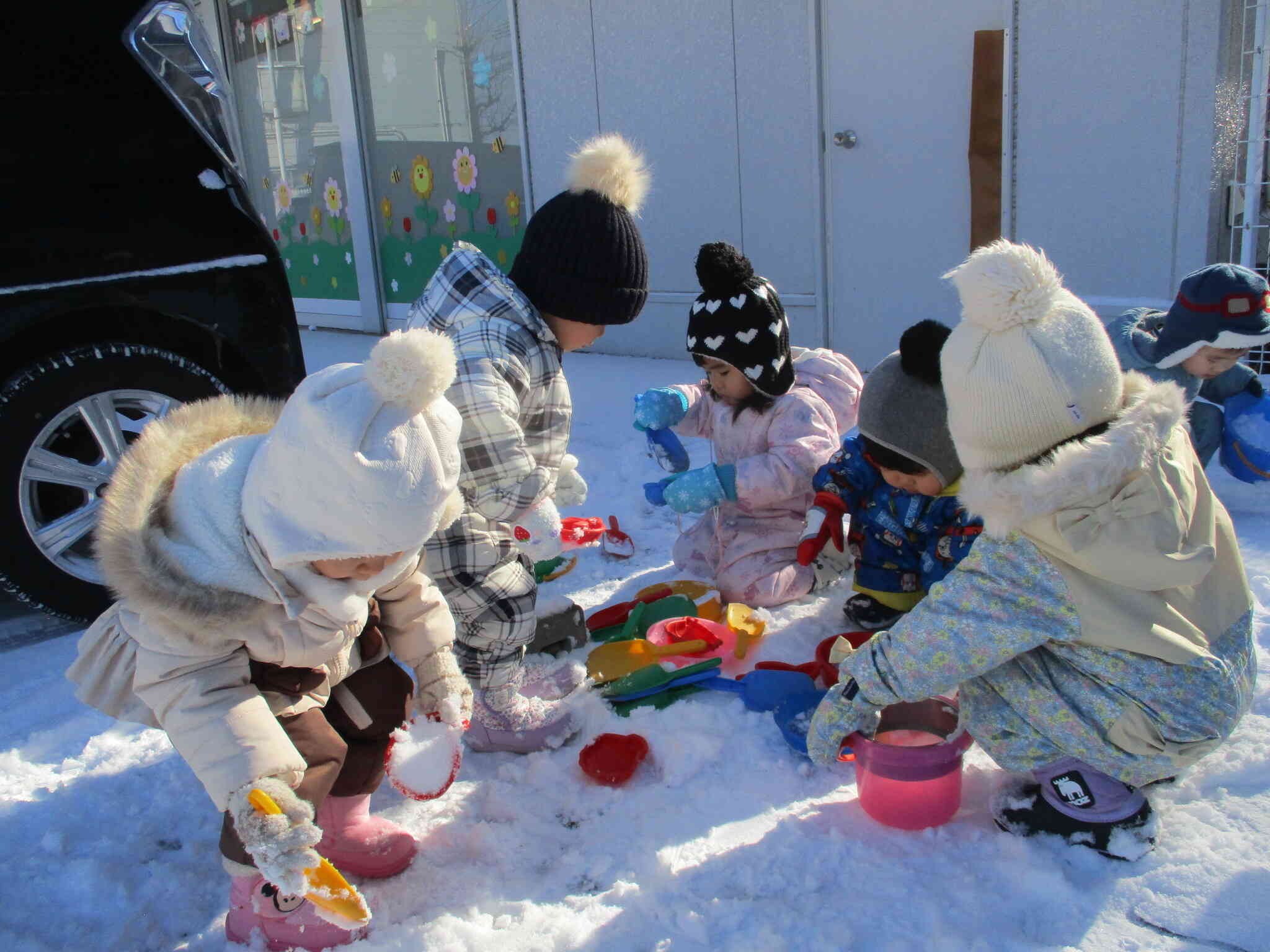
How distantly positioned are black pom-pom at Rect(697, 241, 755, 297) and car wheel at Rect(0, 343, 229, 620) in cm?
155

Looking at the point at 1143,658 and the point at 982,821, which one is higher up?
the point at 1143,658

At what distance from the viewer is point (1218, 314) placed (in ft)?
9.89

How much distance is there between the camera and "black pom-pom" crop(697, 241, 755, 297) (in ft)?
9.50

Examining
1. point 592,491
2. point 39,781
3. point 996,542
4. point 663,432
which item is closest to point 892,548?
point 663,432

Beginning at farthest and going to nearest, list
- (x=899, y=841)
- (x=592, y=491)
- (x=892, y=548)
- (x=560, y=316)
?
(x=592, y=491), (x=892, y=548), (x=560, y=316), (x=899, y=841)

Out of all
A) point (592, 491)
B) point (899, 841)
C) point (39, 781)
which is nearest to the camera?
point (899, 841)

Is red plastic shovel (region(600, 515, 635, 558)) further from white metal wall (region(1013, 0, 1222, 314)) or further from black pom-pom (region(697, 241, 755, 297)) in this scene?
white metal wall (region(1013, 0, 1222, 314))

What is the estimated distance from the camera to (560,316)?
2.48 meters

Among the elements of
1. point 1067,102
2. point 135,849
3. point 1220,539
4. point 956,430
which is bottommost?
point 135,849

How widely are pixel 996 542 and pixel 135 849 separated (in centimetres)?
173

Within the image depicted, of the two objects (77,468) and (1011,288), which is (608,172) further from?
(77,468)

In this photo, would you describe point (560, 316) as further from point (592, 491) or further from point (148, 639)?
point (592, 491)

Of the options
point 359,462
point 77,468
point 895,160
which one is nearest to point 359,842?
point 359,462

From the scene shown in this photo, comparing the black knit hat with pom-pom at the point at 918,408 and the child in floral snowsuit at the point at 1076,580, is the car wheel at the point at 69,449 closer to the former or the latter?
the black knit hat with pom-pom at the point at 918,408
